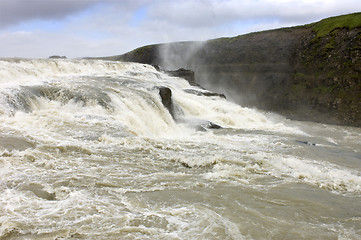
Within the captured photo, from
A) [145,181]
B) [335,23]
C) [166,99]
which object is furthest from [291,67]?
[145,181]

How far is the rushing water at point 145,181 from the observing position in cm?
490

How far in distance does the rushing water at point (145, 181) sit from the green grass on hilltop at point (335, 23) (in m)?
20.9

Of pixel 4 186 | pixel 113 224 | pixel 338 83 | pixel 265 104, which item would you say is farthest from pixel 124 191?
pixel 265 104

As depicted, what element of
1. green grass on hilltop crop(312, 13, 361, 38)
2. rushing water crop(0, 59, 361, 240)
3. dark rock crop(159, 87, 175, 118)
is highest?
green grass on hilltop crop(312, 13, 361, 38)

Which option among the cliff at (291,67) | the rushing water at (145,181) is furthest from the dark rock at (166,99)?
the cliff at (291,67)

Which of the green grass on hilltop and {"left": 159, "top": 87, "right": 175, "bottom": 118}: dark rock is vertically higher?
the green grass on hilltop

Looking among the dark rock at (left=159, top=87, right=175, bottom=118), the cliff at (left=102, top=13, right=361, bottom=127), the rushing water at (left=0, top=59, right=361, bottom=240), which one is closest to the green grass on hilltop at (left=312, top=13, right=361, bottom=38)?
the cliff at (left=102, top=13, right=361, bottom=127)

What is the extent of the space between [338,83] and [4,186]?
27.4m

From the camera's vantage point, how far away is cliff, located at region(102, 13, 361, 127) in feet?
86.2

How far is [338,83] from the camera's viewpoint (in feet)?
87.9

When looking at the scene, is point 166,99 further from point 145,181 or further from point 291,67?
point 291,67

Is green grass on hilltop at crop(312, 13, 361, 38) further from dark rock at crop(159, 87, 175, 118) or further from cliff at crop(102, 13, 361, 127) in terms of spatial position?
dark rock at crop(159, 87, 175, 118)

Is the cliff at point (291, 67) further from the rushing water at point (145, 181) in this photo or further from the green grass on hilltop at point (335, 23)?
the rushing water at point (145, 181)

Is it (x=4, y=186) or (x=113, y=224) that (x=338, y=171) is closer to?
(x=113, y=224)
